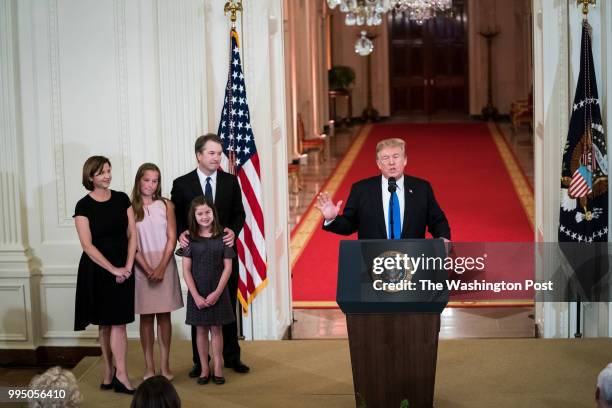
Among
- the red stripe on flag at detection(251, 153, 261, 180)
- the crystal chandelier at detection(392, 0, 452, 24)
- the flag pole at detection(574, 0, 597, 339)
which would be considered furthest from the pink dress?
the crystal chandelier at detection(392, 0, 452, 24)

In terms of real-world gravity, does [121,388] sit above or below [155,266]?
below

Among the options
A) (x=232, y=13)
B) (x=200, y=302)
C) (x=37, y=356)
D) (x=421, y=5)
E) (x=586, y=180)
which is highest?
(x=421, y=5)

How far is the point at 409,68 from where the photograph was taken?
3061 cm

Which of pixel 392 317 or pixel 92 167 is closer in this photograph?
pixel 392 317

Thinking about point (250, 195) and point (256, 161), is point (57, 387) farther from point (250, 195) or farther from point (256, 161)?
point (256, 161)

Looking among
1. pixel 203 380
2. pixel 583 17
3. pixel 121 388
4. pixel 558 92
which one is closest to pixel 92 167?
pixel 121 388

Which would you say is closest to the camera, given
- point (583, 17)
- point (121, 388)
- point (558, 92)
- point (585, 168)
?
point (121, 388)

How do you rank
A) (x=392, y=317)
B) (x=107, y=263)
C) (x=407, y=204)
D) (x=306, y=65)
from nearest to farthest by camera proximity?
(x=392, y=317) < (x=407, y=204) < (x=107, y=263) < (x=306, y=65)

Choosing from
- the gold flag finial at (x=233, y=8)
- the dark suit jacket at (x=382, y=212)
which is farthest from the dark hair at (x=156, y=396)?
the gold flag finial at (x=233, y=8)

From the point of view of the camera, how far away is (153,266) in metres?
7.48

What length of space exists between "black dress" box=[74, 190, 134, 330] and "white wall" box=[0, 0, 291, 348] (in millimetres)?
1607

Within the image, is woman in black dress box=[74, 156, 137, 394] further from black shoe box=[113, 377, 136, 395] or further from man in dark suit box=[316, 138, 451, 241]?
man in dark suit box=[316, 138, 451, 241]

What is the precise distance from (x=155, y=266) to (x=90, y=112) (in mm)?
2105

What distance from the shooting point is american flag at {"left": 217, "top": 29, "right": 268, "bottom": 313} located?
8.50m
